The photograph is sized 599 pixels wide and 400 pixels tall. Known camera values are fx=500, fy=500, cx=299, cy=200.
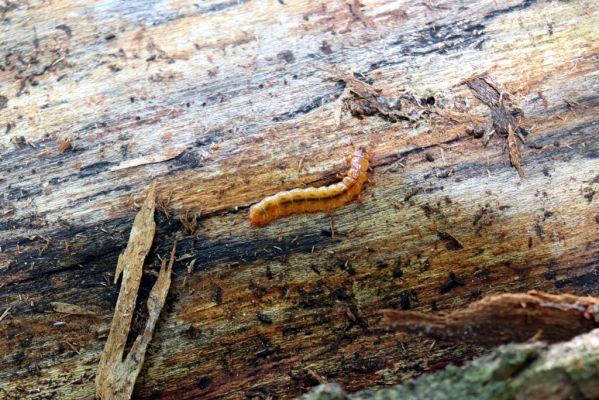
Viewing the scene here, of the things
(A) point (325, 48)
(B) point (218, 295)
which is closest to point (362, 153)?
(A) point (325, 48)

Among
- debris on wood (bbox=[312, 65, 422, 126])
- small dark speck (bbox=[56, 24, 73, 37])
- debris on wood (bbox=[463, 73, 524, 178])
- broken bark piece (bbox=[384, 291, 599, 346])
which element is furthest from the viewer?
small dark speck (bbox=[56, 24, 73, 37])

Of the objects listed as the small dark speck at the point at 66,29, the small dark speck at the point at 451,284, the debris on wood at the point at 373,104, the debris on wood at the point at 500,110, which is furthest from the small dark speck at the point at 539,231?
the small dark speck at the point at 66,29

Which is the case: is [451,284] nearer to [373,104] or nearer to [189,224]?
[373,104]

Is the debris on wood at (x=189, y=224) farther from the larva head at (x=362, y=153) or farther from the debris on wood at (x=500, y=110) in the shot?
the debris on wood at (x=500, y=110)

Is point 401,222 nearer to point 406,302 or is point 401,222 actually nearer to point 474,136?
point 406,302

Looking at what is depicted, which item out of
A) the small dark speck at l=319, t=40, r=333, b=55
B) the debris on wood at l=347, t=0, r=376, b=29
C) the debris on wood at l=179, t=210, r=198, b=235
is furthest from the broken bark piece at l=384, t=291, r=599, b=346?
the debris on wood at l=347, t=0, r=376, b=29

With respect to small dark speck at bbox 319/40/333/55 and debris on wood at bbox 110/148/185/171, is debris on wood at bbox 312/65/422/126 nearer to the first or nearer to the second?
small dark speck at bbox 319/40/333/55

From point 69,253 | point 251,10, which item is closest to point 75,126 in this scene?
point 69,253
